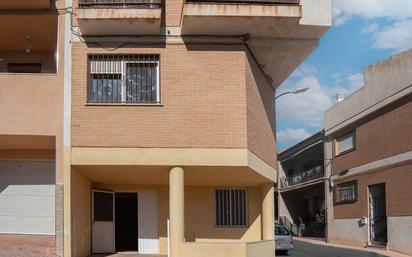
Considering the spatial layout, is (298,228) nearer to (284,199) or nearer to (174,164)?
(284,199)

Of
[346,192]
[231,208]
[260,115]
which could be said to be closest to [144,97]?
[260,115]

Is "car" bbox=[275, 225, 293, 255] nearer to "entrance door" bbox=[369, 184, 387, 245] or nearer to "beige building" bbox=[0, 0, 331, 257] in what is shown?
"entrance door" bbox=[369, 184, 387, 245]

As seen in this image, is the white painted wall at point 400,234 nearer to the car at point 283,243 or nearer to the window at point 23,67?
the car at point 283,243

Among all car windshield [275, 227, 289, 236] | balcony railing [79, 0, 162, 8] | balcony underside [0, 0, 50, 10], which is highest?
balcony underside [0, 0, 50, 10]

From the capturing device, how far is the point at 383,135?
35344 mm

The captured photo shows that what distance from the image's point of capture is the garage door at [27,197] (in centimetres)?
1892

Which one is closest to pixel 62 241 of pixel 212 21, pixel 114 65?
pixel 114 65

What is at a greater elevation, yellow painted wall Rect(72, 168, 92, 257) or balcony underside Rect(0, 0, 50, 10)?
balcony underside Rect(0, 0, 50, 10)

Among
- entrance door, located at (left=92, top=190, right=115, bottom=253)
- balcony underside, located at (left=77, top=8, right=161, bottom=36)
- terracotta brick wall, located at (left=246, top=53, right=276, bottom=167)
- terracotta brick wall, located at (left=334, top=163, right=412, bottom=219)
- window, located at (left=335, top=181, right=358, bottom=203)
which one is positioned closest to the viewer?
balcony underside, located at (left=77, top=8, right=161, bottom=36)

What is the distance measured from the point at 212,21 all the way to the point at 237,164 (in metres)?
3.77

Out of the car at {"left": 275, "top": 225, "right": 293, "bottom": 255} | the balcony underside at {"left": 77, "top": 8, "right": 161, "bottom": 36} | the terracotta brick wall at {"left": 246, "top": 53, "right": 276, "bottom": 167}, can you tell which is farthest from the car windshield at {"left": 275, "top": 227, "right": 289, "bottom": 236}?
the balcony underside at {"left": 77, "top": 8, "right": 161, "bottom": 36}

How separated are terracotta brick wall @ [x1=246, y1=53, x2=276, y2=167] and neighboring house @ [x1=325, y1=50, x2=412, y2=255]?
1357cm

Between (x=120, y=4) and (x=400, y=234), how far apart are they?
21682 mm

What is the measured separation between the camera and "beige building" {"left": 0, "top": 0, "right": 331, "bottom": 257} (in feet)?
54.5
